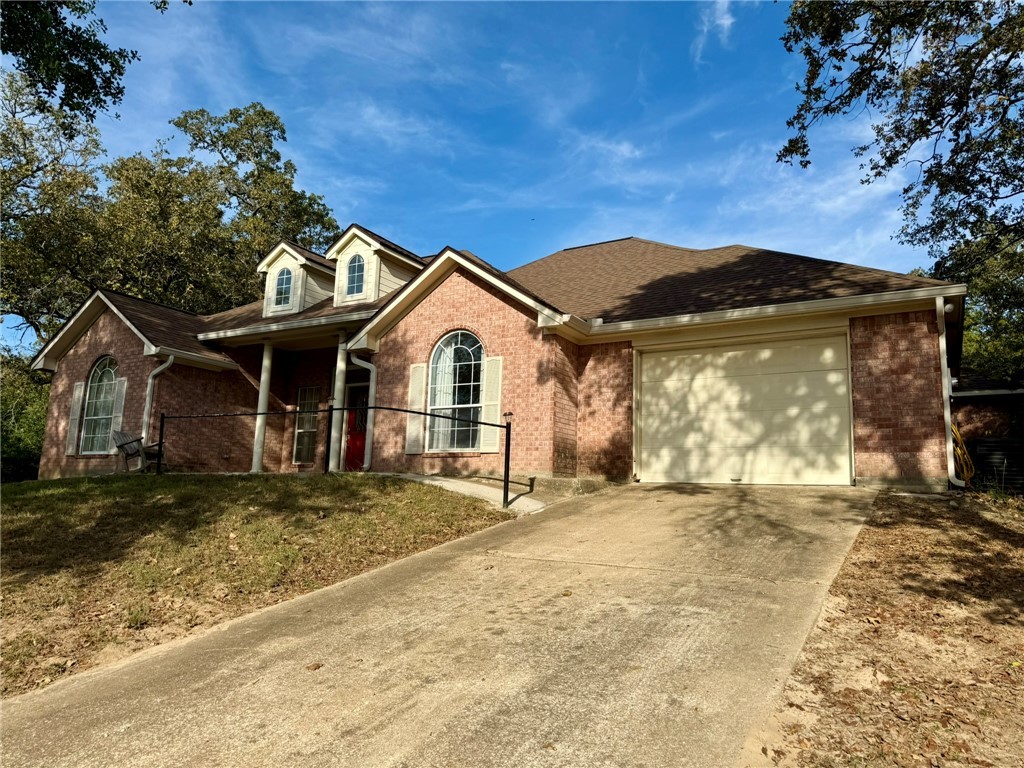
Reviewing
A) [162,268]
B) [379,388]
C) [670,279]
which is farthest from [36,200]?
[670,279]

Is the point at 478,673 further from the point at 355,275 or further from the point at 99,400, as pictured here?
the point at 99,400

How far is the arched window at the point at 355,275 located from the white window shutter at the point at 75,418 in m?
7.15

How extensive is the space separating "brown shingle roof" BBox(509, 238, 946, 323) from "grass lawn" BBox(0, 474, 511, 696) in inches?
212

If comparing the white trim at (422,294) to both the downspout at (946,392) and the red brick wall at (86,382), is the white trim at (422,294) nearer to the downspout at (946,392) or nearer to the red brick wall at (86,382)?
the red brick wall at (86,382)

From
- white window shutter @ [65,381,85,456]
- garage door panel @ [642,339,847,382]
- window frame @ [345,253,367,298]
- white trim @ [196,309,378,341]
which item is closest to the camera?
garage door panel @ [642,339,847,382]

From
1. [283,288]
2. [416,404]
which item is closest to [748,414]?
[416,404]

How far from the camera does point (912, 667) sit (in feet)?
12.6

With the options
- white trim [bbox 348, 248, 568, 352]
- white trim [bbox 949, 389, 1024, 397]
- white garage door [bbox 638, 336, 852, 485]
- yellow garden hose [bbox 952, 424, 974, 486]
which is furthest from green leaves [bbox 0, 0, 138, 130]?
white trim [bbox 949, 389, 1024, 397]

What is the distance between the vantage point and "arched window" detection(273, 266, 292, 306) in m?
16.6

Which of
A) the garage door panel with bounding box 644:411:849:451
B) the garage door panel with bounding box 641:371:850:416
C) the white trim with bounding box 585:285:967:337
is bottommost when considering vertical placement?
the garage door panel with bounding box 644:411:849:451

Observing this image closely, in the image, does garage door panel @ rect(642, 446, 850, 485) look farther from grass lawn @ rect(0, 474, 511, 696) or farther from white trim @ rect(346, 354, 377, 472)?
white trim @ rect(346, 354, 377, 472)

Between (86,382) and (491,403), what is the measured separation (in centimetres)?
1100

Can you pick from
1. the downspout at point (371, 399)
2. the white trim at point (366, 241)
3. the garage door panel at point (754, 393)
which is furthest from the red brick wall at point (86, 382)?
the garage door panel at point (754, 393)

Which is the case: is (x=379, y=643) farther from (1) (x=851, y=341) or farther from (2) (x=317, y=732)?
(1) (x=851, y=341)
